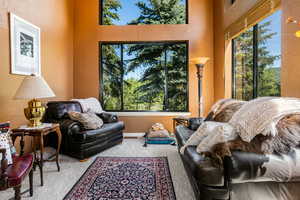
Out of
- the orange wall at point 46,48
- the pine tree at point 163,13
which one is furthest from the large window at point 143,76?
the orange wall at point 46,48

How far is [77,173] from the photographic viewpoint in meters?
2.45

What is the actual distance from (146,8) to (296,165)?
446 cm

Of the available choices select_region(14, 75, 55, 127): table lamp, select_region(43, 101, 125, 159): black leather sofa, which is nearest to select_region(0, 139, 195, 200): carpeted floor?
select_region(43, 101, 125, 159): black leather sofa

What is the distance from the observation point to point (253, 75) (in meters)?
2.93

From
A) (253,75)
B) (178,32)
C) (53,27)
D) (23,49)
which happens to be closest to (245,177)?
(253,75)

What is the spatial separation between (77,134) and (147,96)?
2194 mm

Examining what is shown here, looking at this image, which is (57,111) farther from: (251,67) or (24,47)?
(251,67)

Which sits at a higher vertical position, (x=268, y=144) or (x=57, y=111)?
(x=57, y=111)

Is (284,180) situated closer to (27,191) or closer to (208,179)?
(208,179)

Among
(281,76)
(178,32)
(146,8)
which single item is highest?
(146,8)

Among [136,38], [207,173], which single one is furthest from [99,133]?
[136,38]

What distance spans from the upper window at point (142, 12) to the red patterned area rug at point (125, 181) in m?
3.39

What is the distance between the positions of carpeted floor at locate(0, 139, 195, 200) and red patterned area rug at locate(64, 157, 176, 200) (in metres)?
0.09

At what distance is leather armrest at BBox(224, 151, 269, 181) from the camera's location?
4.23 ft
